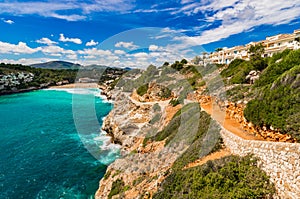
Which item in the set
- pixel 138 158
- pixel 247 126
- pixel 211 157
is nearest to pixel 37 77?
pixel 138 158

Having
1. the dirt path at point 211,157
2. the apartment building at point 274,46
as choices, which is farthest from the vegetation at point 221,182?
the apartment building at point 274,46

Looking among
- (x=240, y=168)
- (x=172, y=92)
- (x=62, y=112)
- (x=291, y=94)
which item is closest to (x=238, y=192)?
(x=240, y=168)

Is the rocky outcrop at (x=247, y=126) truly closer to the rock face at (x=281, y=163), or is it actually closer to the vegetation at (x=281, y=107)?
the vegetation at (x=281, y=107)

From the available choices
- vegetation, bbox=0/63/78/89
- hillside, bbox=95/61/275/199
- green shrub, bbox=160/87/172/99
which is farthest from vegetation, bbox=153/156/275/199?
vegetation, bbox=0/63/78/89

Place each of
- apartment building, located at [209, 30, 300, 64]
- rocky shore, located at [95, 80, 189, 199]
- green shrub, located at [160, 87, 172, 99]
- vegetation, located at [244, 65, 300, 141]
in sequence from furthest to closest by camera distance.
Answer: green shrub, located at [160, 87, 172, 99]
apartment building, located at [209, 30, 300, 64]
rocky shore, located at [95, 80, 189, 199]
vegetation, located at [244, 65, 300, 141]

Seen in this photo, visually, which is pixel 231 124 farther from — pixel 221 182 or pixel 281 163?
pixel 281 163

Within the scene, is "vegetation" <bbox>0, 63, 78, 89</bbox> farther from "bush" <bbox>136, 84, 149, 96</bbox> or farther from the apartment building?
the apartment building

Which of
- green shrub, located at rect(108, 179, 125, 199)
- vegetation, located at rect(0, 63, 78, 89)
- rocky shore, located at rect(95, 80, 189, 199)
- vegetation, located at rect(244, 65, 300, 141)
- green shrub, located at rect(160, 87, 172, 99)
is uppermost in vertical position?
vegetation, located at rect(0, 63, 78, 89)
